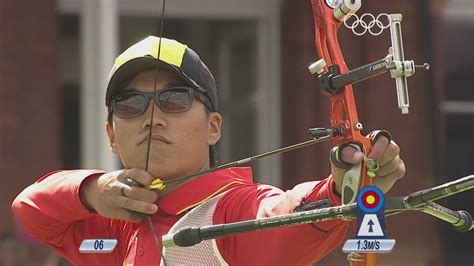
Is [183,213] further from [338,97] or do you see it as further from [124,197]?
[338,97]

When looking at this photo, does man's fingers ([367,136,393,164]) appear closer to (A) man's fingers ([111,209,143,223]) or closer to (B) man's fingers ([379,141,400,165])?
(B) man's fingers ([379,141,400,165])

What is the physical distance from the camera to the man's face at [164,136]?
253 centimetres

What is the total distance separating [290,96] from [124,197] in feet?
21.6

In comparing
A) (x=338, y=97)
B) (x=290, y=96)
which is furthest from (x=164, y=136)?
(x=290, y=96)

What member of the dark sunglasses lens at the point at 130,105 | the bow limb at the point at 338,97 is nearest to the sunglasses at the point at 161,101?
the dark sunglasses lens at the point at 130,105

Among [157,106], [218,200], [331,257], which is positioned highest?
[157,106]

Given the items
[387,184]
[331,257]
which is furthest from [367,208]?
[331,257]

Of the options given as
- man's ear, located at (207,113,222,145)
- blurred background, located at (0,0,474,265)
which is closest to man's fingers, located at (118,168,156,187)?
man's ear, located at (207,113,222,145)

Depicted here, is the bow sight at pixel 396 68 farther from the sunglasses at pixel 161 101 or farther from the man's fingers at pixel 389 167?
the sunglasses at pixel 161 101

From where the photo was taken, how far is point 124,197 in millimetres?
2502

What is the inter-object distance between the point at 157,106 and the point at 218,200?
0.82ft

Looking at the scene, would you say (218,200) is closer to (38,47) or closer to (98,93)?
(98,93)

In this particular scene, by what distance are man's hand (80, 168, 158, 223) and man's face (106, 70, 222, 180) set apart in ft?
0.14

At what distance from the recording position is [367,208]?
1.94 metres
